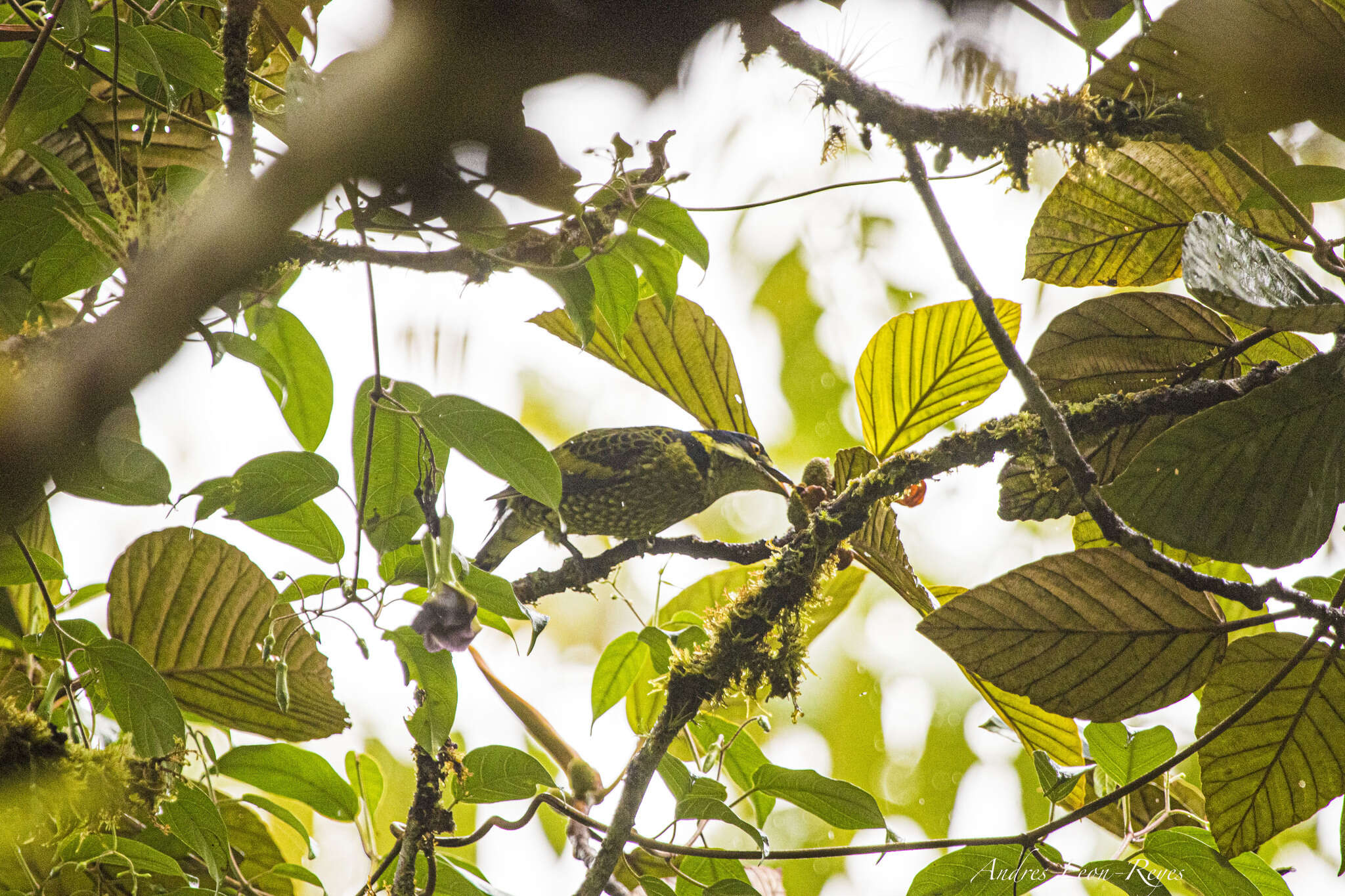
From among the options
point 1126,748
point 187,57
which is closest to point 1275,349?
point 1126,748

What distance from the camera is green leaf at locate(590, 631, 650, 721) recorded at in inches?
38.7

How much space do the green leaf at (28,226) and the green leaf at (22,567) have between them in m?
0.24

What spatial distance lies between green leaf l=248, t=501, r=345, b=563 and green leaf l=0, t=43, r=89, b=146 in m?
0.36

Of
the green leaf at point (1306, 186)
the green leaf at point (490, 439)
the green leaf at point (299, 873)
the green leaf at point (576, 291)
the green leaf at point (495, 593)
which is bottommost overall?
the green leaf at point (299, 873)

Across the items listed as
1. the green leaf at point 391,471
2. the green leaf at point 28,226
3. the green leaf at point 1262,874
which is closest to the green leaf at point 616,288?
the green leaf at point 391,471

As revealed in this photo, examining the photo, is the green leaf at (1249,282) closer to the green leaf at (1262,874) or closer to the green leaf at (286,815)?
the green leaf at (1262,874)

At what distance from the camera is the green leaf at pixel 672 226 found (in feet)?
2.44

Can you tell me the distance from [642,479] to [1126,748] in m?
0.86

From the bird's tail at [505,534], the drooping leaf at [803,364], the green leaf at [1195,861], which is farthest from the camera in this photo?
the drooping leaf at [803,364]

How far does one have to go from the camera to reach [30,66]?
61 centimetres

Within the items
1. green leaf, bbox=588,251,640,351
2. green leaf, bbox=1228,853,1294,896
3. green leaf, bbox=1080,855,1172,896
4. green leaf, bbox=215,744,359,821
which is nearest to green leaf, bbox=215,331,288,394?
green leaf, bbox=588,251,640,351

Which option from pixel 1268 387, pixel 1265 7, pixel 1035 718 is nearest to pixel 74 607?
pixel 1035 718

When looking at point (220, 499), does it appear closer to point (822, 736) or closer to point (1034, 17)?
point (1034, 17)

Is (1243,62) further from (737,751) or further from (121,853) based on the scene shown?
(121,853)
